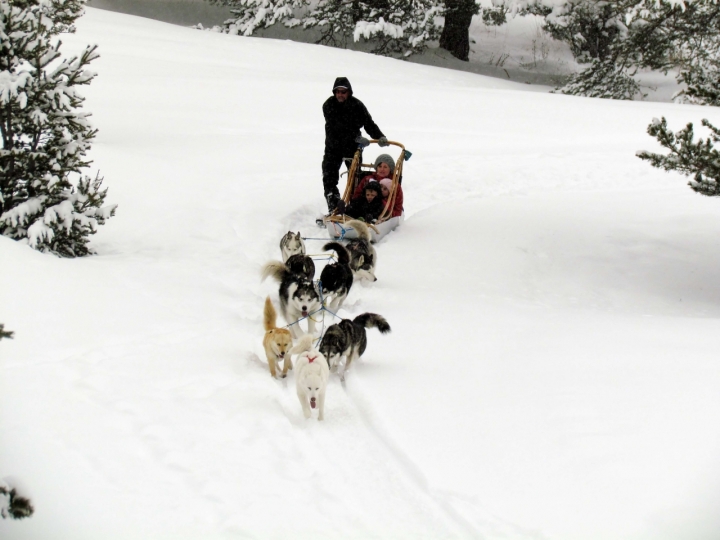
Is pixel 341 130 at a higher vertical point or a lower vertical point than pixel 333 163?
higher

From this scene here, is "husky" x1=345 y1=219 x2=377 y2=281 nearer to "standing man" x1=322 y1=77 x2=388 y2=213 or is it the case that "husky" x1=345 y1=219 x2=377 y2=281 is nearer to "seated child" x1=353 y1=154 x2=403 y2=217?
"seated child" x1=353 y1=154 x2=403 y2=217

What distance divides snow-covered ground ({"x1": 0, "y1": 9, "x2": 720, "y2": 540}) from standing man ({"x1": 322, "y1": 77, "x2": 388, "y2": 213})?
0.69 meters

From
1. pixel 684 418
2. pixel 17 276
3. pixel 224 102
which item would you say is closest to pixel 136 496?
pixel 17 276

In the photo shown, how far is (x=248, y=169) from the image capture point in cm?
991

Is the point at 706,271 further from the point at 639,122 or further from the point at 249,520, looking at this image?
the point at 639,122

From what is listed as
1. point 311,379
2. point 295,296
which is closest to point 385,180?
point 295,296

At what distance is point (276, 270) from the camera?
17.3ft

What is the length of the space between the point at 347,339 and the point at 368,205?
11.9 ft

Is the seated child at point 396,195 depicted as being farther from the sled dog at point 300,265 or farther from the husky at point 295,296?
the husky at point 295,296

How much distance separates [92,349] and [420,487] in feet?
7.32

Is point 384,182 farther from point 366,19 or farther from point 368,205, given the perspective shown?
point 366,19

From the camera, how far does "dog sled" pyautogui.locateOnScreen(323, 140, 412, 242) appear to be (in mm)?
7203

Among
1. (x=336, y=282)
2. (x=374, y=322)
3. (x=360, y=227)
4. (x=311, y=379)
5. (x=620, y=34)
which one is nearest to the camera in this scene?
(x=311, y=379)

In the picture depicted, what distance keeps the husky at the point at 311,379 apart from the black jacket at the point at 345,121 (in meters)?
4.69
